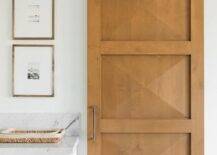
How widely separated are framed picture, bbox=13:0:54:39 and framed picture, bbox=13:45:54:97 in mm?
82

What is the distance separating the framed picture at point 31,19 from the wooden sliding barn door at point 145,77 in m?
0.32

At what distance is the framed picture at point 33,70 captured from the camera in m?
2.37

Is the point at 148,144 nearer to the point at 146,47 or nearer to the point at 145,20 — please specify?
the point at 146,47

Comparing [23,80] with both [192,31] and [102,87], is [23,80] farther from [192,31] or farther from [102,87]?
[192,31]

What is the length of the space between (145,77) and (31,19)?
873mm

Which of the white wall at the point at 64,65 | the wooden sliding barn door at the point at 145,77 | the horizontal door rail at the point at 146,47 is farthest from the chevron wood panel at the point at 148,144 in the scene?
the horizontal door rail at the point at 146,47

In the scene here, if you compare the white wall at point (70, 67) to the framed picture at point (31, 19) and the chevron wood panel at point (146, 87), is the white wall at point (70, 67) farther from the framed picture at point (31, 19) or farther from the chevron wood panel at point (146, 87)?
the chevron wood panel at point (146, 87)

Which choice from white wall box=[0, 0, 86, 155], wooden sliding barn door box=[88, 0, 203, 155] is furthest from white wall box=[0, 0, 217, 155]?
wooden sliding barn door box=[88, 0, 203, 155]

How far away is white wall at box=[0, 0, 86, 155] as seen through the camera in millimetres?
2389
